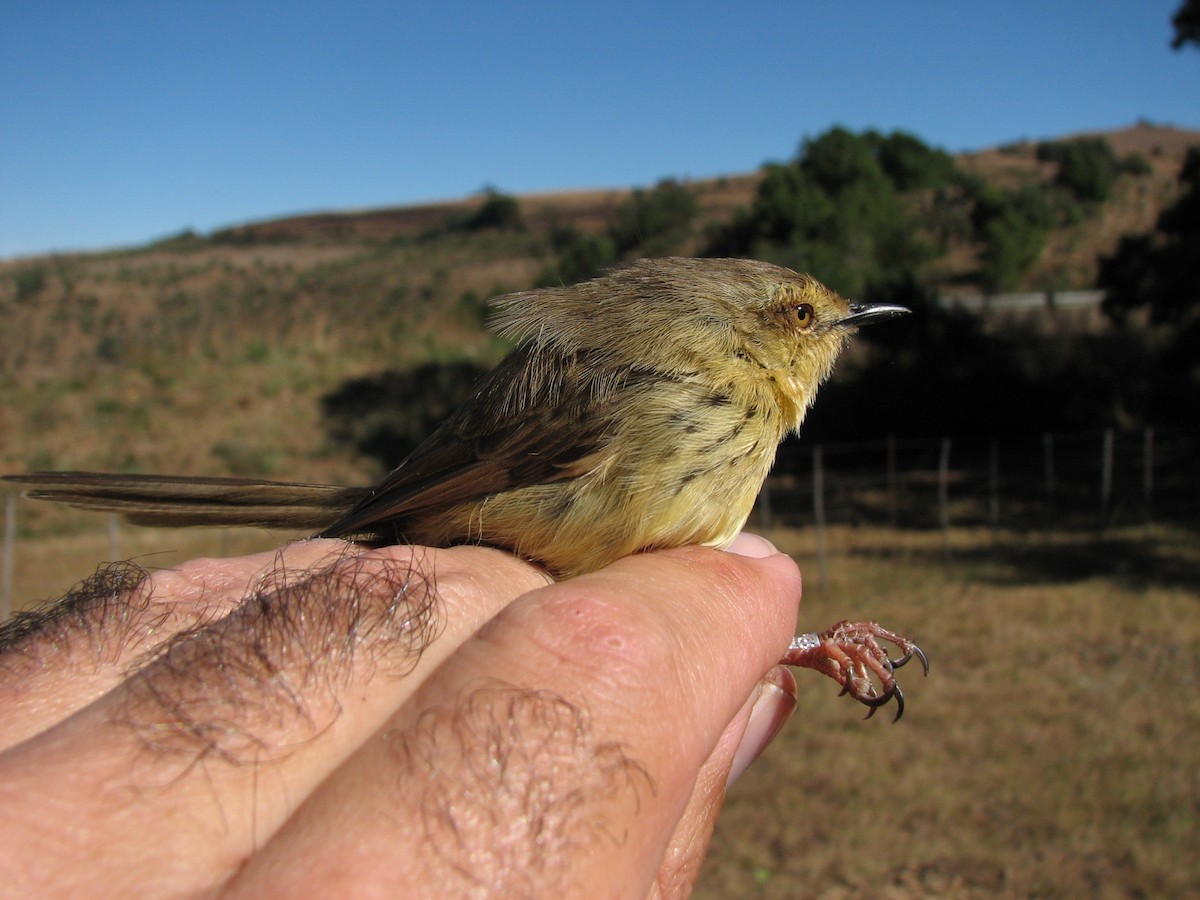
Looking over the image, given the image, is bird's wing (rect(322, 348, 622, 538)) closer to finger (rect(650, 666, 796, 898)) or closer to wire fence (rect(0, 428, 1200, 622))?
finger (rect(650, 666, 796, 898))

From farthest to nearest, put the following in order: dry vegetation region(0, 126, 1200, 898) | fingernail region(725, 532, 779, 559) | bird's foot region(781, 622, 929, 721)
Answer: dry vegetation region(0, 126, 1200, 898)
bird's foot region(781, 622, 929, 721)
fingernail region(725, 532, 779, 559)

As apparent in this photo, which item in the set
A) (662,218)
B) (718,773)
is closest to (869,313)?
(718,773)

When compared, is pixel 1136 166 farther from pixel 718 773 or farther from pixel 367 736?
pixel 367 736

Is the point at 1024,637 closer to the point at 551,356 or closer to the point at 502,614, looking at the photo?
Answer: the point at 551,356

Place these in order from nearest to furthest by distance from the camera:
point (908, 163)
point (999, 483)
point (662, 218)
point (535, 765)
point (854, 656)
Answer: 1. point (535, 765)
2. point (854, 656)
3. point (999, 483)
4. point (662, 218)
5. point (908, 163)

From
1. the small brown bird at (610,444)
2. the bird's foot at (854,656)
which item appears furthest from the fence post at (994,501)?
the small brown bird at (610,444)

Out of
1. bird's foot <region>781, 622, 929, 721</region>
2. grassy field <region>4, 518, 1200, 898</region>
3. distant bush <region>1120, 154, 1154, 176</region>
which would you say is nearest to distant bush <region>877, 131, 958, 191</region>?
distant bush <region>1120, 154, 1154, 176</region>
